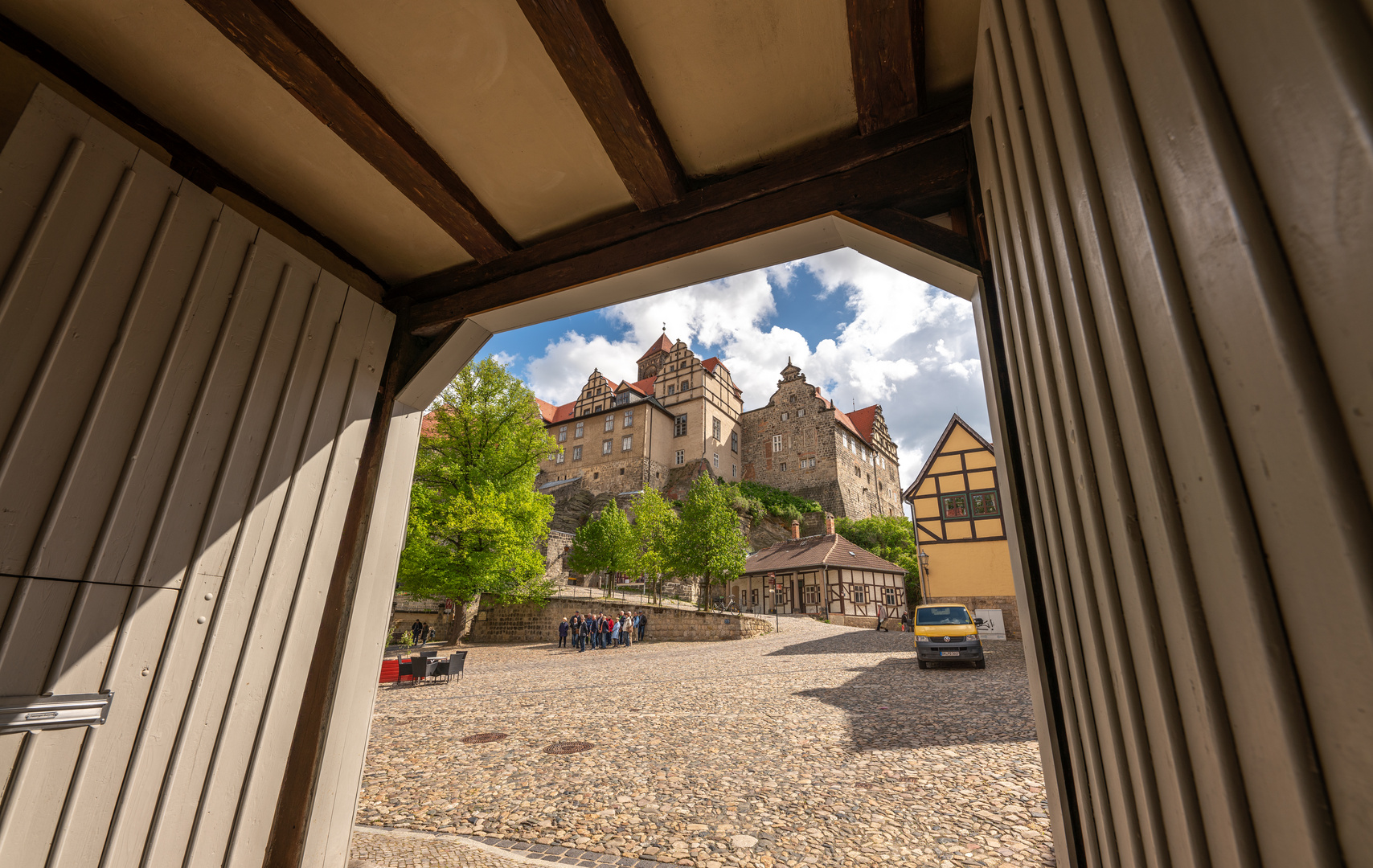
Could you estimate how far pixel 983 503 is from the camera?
1817 centimetres

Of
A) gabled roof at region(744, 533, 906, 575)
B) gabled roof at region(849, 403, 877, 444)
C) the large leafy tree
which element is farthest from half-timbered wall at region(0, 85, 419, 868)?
gabled roof at region(849, 403, 877, 444)

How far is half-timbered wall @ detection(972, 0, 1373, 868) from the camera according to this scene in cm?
49

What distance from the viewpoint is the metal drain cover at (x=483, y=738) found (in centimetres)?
634

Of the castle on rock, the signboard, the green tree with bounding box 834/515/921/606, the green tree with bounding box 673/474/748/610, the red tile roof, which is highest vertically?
the red tile roof

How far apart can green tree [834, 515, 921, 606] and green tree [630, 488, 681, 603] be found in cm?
1528

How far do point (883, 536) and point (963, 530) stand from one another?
22.3 meters

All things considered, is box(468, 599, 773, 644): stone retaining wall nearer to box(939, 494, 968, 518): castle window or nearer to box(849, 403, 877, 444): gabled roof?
box(939, 494, 968, 518): castle window

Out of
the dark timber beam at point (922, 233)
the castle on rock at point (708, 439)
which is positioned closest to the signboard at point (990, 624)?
the dark timber beam at point (922, 233)

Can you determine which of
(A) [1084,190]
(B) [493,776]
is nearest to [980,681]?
(B) [493,776]

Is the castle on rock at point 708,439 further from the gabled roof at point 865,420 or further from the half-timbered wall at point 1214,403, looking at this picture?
the half-timbered wall at point 1214,403

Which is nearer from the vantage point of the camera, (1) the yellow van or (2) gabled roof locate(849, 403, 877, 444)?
(1) the yellow van

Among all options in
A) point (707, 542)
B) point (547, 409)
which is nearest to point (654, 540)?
point (707, 542)

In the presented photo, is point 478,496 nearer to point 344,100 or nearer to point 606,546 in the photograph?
point 606,546

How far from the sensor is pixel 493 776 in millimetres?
5090
